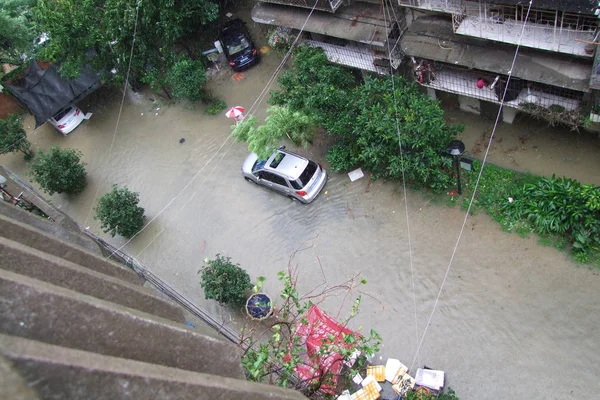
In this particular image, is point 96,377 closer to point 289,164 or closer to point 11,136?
point 289,164

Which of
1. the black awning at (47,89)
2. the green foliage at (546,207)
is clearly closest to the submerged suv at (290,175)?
the green foliage at (546,207)

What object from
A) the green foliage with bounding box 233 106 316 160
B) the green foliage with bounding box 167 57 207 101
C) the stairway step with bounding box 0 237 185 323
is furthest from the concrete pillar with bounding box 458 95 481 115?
the stairway step with bounding box 0 237 185 323

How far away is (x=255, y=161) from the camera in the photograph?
16.3m

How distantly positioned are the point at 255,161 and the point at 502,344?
29.4ft

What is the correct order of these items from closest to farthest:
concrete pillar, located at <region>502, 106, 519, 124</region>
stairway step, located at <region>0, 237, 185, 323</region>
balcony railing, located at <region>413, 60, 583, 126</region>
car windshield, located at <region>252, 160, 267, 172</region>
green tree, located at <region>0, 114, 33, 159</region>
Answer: stairway step, located at <region>0, 237, 185, 323</region> → balcony railing, located at <region>413, 60, 583, 126</region> → concrete pillar, located at <region>502, 106, 519, 124</region> → car windshield, located at <region>252, 160, 267, 172</region> → green tree, located at <region>0, 114, 33, 159</region>

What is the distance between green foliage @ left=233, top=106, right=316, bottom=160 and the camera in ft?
48.8

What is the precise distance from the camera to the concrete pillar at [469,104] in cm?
1548

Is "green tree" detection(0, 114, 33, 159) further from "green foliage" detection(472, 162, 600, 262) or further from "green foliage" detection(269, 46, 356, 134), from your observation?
"green foliage" detection(472, 162, 600, 262)

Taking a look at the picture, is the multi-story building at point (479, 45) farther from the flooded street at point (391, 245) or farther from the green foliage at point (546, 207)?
the flooded street at point (391, 245)

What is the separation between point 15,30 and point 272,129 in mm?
11435

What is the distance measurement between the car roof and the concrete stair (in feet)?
36.8

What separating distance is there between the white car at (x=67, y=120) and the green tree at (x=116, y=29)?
3068mm

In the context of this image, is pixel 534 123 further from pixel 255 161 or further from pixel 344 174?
pixel 255 161

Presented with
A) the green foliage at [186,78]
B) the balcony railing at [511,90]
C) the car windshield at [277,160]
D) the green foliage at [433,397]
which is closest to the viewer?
the green foliage at [433,397]
